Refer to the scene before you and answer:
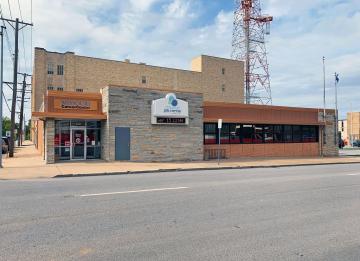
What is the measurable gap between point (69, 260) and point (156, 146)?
19.0 m

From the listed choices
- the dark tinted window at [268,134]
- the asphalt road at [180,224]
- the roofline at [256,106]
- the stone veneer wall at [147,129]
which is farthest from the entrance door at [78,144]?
the dark tinted window at [268,134]

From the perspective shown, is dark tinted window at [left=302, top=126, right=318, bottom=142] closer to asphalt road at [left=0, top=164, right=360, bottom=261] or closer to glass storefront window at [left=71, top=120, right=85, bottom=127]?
glass storefront window at [left=71, top=120, right=85, bottom=127]

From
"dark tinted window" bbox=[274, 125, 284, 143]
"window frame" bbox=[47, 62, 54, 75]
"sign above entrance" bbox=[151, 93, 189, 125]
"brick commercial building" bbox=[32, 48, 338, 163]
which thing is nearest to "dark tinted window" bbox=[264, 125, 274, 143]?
"brick commercial building" bbox=[32, 48, 338, 163]

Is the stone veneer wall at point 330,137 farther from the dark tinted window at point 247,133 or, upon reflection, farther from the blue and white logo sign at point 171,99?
the blue and white logo sign at point 171,99

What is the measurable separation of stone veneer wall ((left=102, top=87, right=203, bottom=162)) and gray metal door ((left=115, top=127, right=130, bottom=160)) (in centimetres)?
20

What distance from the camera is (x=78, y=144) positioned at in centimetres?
2372

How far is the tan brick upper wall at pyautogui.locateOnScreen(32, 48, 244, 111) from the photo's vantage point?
53812 mm

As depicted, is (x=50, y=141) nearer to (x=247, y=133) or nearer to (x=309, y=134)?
(x=247, y=133)

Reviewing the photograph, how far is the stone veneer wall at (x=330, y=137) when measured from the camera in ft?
106

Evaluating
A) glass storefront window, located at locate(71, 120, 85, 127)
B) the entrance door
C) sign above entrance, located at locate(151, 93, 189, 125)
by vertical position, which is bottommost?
the entrance door

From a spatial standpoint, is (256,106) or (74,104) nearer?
(74,104)

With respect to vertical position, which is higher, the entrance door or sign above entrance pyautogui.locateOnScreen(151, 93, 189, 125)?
sign above entrance pyautogui.locateOnScreen(151, 93, 189, 125)

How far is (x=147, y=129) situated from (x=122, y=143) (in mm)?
1837

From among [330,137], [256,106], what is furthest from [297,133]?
[256,106]
